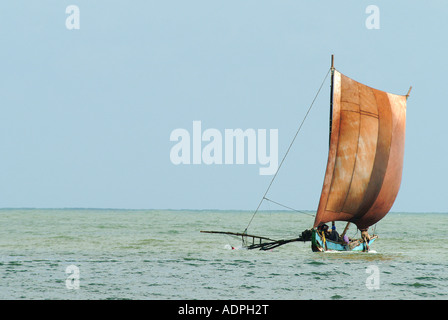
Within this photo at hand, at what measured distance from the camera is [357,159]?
3962 cm

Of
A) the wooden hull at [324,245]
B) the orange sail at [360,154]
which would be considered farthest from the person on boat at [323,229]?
the wooden hull at [324,245]

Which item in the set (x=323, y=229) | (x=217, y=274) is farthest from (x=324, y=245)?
(x=217, y=274)

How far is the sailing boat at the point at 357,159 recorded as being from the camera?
39062 millimetres

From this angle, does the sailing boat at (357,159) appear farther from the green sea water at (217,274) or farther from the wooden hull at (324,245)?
the green sea water at (217,274)

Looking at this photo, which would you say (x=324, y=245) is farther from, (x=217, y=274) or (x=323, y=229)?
(x=217, y=274)

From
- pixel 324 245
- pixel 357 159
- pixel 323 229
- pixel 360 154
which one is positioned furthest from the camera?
pixel 360 154

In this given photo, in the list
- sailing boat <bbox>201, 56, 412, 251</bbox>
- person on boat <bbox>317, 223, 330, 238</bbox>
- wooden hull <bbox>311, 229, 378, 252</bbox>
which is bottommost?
wooden hull <bbox>311, 229, 378, 252</bbox>

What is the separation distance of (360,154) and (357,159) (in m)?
0.41

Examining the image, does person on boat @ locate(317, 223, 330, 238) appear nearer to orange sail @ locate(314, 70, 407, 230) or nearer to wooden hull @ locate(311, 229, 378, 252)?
orange sail @ locate(314, 70, 407, 230)

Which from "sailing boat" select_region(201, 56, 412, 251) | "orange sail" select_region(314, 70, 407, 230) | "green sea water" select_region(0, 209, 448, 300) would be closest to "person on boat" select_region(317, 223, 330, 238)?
"sailing boat" select_region(201, 56, 412, 251)

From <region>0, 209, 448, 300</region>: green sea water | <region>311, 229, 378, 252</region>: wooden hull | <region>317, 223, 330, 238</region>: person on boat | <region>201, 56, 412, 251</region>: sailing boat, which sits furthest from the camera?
<region>317, 223, 330, 238</region>: person on boat

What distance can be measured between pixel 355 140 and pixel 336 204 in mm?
4136

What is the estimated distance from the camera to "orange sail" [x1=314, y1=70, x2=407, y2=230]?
3916 centimetres
